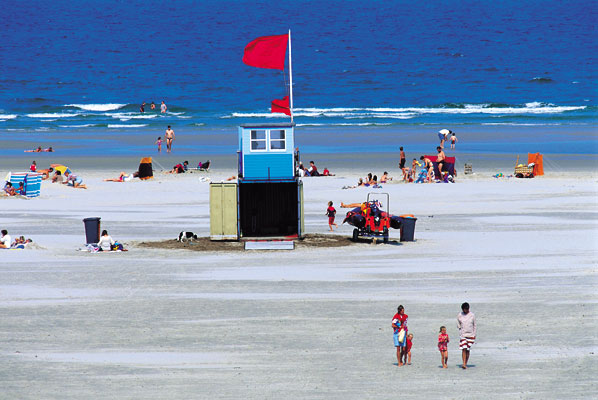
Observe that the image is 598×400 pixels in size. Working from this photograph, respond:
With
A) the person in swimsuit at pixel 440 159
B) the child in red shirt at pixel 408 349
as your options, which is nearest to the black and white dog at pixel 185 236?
the child in red shirt at pixel 408 349

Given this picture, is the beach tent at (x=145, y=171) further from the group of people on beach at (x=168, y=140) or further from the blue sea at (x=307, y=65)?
the blue sea at (x=307, y=65)

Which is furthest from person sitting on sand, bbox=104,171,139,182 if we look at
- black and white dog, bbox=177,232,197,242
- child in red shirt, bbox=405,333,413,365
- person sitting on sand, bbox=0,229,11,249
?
child in red shirt, bbox=405,333,413,365

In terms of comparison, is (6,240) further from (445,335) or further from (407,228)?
(445,335)

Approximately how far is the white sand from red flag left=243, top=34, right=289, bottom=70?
17.2 feet

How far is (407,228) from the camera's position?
23.7m

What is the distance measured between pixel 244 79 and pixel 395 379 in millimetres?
115078

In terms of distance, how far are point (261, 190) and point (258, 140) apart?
1684mm

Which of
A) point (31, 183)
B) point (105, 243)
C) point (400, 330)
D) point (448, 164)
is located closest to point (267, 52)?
point (105, 243)

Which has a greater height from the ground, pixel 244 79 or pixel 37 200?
pixel 244 79

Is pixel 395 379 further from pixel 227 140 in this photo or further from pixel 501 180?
pixel 227 140

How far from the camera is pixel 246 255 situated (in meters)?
22.1

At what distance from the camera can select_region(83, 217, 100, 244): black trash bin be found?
23.2 metres

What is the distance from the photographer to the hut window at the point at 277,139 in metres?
24.3

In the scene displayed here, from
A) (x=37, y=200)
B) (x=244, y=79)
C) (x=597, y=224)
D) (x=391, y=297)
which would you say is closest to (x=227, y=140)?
(x=37, y=200)
